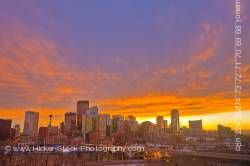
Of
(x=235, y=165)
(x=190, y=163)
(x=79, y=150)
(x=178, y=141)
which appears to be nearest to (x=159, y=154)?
(x=190, y=163)

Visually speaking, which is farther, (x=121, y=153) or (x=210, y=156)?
(x=121, y=153)

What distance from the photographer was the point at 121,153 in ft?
340

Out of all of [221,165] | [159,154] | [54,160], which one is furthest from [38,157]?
[221,165]

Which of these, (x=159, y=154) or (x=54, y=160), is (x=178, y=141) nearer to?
(x=159, y=154)

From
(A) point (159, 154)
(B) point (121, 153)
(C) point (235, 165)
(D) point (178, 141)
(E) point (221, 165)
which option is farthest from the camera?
(D) point (178, 141)

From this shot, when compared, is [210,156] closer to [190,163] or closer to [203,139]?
[190,163]

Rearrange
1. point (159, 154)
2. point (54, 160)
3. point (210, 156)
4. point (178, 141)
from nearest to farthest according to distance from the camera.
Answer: point (210, 156) < point (54, 160) < point (159, 154) < point (178, 141)

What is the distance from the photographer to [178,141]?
156 meters

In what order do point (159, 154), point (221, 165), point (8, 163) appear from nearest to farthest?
1. point (221, 165)
2. point (8, 163)
3. point (159, 154)

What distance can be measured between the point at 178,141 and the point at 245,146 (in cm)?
6448

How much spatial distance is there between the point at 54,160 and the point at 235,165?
166ft

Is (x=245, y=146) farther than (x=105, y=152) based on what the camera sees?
No

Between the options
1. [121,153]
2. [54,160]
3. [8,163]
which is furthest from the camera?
[121,153]

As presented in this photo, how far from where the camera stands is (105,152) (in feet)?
347
